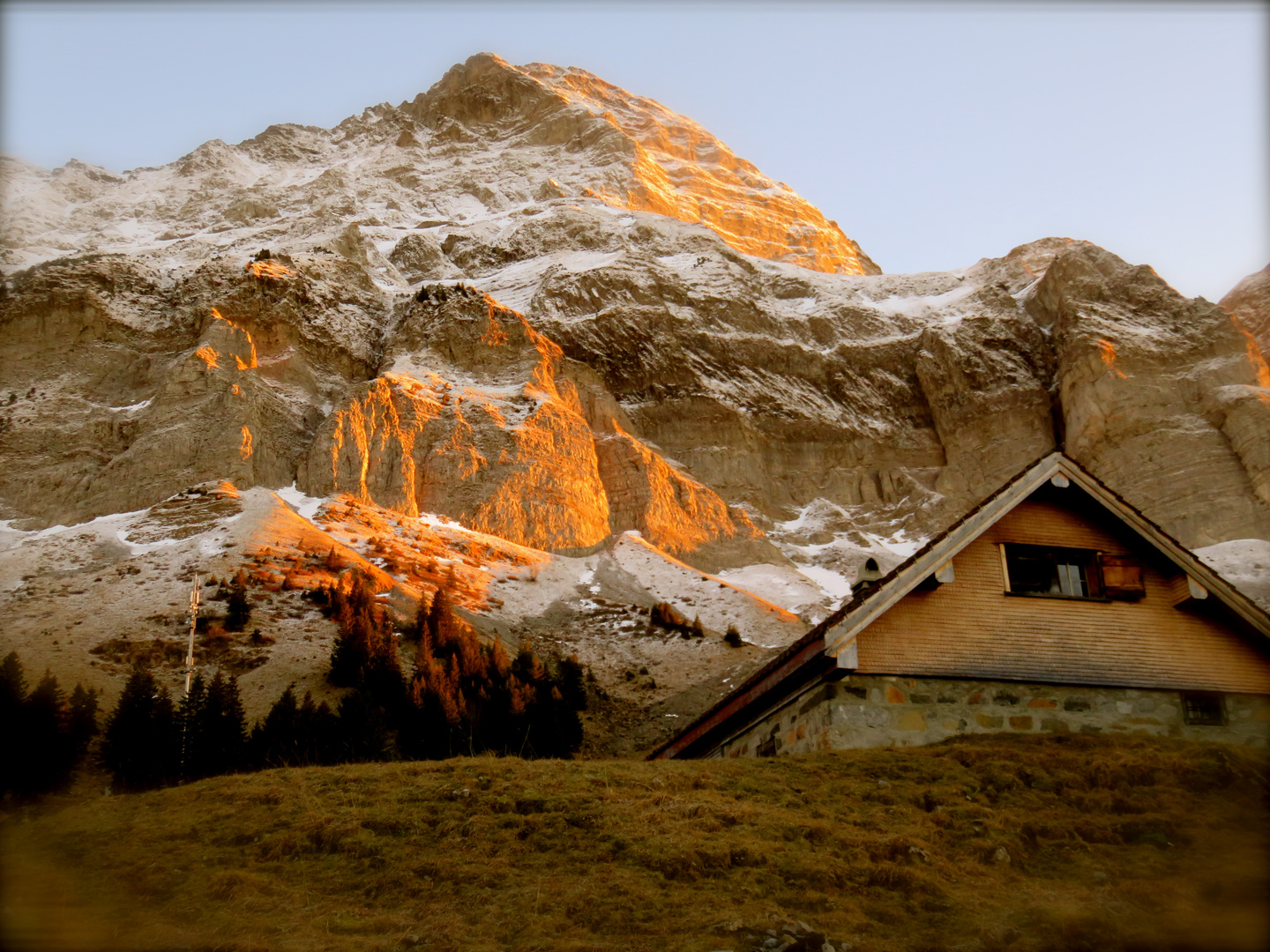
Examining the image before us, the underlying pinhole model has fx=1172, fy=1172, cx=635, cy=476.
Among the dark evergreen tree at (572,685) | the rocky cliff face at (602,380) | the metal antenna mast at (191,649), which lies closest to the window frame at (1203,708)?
the metal antenna mast at (191,649)

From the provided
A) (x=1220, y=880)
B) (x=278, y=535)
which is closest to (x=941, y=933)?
(x=1220, y=880)

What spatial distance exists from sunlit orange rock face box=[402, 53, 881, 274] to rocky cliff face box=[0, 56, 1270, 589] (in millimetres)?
23214

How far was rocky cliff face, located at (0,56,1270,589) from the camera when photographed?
7900cm

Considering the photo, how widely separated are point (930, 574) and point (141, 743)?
17.5m

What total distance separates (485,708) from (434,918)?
23279mm

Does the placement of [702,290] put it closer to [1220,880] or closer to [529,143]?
A: [529,143]

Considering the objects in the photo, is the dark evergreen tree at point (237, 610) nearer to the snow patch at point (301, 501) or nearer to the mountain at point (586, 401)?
the mountain at point (586, 401)

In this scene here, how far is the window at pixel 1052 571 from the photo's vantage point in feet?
53.4

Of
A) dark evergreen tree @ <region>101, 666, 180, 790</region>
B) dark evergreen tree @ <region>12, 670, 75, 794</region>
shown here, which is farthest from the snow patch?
dark evergreen tree @ <region>12, 670, 75, 794</region>

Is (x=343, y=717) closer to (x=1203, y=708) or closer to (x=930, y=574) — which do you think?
(x=930, y=574)

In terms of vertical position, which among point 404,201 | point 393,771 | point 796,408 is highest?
point 404,201

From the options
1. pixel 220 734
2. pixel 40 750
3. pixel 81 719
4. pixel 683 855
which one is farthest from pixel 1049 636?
pixel 81 719

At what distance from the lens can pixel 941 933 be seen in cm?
895

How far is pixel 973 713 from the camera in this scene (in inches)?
592
